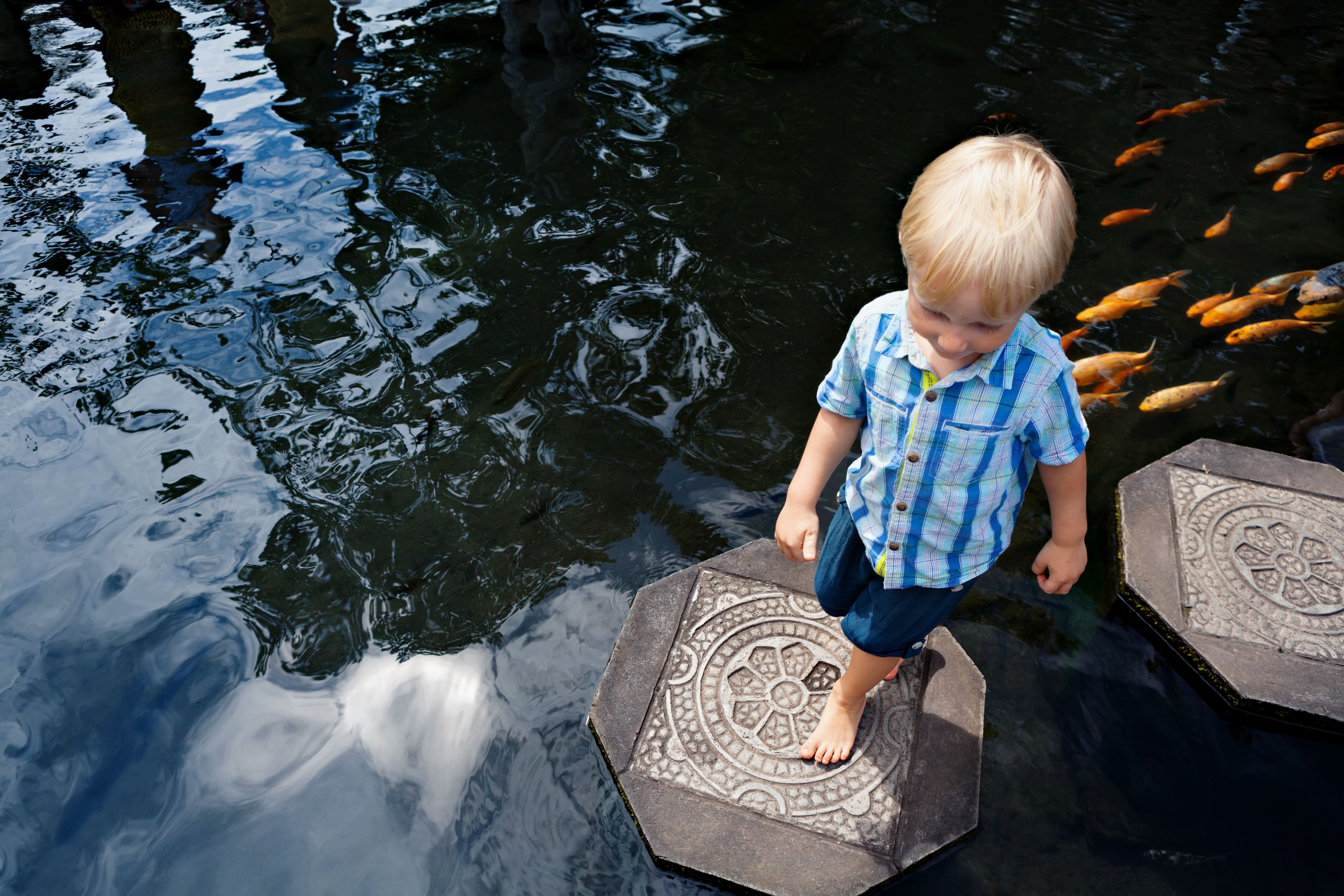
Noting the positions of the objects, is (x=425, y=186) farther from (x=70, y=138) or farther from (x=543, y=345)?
(x=70, y=138)

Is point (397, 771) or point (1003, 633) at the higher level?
point (1003, 633)

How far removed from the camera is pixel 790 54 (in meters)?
5.96

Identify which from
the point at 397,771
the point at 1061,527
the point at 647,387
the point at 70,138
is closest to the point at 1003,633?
the point at 1061,527

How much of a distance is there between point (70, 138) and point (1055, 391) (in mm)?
6382

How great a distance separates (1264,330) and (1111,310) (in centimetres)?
73

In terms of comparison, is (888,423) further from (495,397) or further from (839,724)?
(495,397)

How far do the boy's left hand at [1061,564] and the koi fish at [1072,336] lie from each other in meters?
2.23

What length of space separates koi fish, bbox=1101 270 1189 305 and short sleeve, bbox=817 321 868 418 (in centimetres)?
265

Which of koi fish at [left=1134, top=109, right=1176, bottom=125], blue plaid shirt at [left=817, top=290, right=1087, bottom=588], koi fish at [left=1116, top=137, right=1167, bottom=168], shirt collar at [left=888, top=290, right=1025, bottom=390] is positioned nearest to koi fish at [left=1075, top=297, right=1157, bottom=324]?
koi fish at [left=1116, top=137, right=1167, bottom=168]

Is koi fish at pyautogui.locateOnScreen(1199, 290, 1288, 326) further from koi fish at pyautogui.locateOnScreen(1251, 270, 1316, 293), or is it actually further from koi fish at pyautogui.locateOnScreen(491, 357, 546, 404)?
koi fish at pyautogui.locateOnScreen(491, 357, 546, 404)

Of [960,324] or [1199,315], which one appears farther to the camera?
[1199,315]

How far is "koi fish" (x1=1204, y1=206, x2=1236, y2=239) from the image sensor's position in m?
4.31

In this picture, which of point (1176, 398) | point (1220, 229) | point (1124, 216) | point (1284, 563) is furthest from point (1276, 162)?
point (1284, 563)

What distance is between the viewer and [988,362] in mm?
1557
